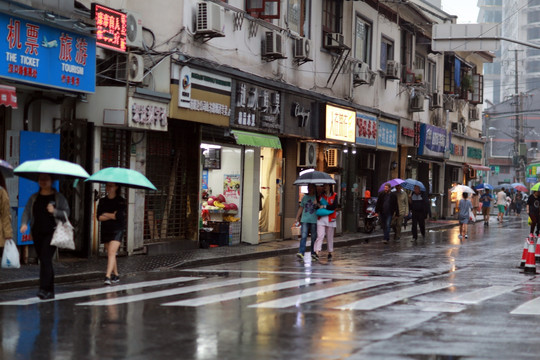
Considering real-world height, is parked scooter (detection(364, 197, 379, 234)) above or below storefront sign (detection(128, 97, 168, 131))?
below

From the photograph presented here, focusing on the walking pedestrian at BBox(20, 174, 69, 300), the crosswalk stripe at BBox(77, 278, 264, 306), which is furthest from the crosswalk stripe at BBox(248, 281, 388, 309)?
the walking pedestrian at BBox(20, 174, 69, 300)

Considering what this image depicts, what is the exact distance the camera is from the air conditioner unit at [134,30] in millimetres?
18672

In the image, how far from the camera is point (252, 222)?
2466cm

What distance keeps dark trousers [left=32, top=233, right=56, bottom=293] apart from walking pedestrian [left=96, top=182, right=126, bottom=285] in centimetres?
207

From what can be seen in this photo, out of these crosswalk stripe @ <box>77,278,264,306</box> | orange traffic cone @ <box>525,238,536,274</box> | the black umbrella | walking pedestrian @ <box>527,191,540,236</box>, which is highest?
the black umbrella

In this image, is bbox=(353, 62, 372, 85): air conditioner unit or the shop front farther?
bbox=(353, 62, 372, 85): air conditioner unit

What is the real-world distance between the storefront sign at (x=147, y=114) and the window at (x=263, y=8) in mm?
5637

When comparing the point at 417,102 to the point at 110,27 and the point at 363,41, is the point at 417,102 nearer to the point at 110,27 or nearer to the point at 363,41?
the point at 363,41

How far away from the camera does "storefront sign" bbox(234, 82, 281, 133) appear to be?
23234mm

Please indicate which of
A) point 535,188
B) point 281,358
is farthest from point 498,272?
point 535,188

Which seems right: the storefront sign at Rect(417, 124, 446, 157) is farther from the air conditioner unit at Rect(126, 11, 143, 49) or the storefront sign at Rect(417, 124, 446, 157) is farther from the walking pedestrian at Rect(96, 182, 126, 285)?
the walking pedestrian at Rect(96, 182, 126, 285)

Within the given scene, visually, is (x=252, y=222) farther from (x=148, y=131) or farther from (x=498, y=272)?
(x=498, y=272)

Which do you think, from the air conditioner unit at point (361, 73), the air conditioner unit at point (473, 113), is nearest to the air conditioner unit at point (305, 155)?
the air conditioner unit at point (361, 73)

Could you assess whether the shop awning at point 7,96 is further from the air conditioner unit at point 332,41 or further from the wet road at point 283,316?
the air conditioner unit at point 332,41
